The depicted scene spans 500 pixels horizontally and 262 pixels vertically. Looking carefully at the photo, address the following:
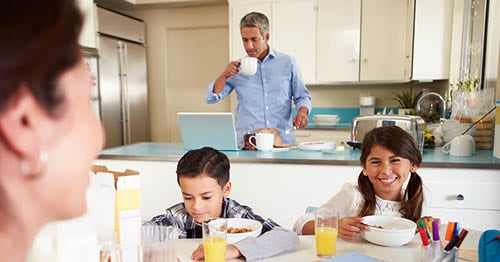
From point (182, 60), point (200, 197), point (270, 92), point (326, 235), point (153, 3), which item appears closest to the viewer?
point (326, 235)

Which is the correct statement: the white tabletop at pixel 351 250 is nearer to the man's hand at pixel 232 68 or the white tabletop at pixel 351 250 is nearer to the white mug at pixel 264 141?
the white mug at pixel 264 141

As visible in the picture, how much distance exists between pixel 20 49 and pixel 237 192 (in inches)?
67.6

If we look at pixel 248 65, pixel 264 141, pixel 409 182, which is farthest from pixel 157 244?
pixel 248 65

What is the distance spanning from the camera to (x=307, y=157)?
1.89 meters

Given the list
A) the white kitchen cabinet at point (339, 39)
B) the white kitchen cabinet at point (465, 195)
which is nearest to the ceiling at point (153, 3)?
the white kitchen cabinet at point (339, 39)

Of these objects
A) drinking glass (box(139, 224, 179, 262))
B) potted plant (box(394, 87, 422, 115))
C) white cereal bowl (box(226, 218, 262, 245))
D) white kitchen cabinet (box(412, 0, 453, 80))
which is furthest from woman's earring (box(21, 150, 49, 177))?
potted plant (box(394, 87, 422, 115))

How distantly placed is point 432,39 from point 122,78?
9.75ft

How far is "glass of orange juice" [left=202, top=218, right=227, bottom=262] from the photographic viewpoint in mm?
889

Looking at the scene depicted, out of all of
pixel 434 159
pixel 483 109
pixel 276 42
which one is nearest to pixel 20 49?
pixel 434 159

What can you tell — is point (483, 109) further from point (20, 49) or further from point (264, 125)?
point (20, 49)

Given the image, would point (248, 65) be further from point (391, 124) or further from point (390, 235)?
point (390, 235)

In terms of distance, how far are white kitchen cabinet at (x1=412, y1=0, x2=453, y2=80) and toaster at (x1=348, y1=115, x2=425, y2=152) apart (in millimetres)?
1388

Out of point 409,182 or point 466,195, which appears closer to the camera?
point 409,182

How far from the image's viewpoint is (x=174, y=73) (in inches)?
177
